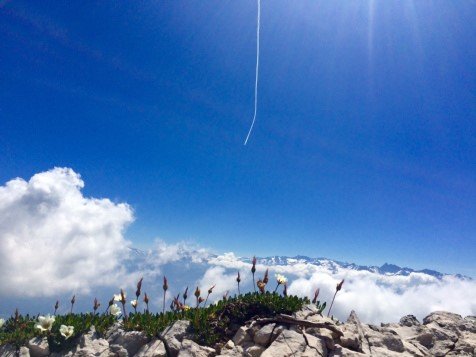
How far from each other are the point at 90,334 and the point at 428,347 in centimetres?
882

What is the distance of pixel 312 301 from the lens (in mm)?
10625

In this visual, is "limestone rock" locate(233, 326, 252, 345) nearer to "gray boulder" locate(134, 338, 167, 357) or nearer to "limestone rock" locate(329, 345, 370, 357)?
"gray boulder" locate(134, 338, 167, 357)

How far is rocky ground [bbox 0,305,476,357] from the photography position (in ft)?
25.7

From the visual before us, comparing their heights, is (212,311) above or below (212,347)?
above

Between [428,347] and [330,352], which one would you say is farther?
[428,347]

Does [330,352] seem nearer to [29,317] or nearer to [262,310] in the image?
[262,310]

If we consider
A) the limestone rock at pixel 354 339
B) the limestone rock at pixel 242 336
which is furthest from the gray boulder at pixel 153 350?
the limestone rock at pixel 354 339

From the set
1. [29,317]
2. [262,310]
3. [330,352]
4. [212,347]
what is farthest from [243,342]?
[29,317]

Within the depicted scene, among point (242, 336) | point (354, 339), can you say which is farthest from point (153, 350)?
point (354, 339)

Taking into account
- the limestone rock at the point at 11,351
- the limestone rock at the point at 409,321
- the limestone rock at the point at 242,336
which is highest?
the limestone rock at the point at 409,321

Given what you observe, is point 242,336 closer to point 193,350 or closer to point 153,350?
point 193,350

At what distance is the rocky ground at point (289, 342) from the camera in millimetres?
7828

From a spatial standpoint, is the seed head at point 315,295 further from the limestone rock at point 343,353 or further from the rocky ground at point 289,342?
the limestone rock at point 343,353

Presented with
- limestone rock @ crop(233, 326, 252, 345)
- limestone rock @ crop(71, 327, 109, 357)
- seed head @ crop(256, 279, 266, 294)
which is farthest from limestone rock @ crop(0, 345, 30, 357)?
seed head @ crop(256, 279, 266, 294)
